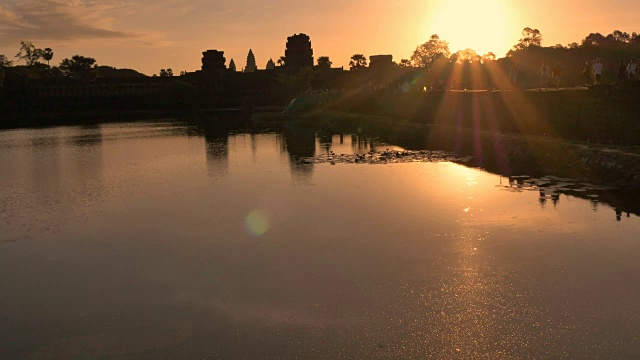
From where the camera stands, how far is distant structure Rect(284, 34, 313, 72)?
170125 mm

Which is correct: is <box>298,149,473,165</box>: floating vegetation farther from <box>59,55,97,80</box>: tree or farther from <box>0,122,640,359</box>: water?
<box>59,55,97,80</box>: tree

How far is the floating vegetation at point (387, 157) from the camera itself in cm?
3266

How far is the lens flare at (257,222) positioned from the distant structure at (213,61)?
13972 centimetres

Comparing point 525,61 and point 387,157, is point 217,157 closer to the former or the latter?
point 387,157

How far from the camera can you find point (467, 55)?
5674 inches

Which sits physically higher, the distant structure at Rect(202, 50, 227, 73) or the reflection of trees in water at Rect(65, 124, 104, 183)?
the distant structure at Rect(202, 50, 227, 73)

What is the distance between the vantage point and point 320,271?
13.3m

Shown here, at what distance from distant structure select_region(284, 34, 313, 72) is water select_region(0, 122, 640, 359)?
486 ft

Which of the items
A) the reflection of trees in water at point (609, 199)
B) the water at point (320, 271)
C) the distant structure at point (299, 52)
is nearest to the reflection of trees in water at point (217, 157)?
the water at point (320, 271)

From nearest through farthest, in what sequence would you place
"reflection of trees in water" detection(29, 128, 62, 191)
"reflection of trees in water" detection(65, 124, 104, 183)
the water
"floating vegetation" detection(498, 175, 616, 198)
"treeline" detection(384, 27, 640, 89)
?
the water < "floating vegetation" detection(498, 175, 616, 198) < "reflection of trees in water" detection(29, 128, 62, 191) < "reflection of trees in water" detection(65, 124, 104, 183) < "treeline" detection(384, 27, 640, 89)

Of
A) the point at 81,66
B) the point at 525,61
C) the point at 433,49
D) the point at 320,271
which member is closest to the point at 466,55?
the point at 433,49

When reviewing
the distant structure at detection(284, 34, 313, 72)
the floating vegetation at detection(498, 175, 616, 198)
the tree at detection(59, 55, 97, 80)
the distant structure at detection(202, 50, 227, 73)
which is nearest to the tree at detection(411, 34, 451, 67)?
the distant structure at detection(284, 34, 313, 72)

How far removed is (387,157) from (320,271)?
21840 mm

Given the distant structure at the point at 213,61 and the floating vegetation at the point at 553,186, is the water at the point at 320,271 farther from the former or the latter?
the distant structure at the point at 213,61
